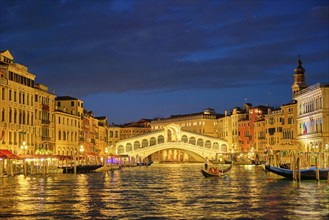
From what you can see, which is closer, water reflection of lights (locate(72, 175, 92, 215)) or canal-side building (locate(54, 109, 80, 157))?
water reflection of lights (locate(72, 175, 92, 215))

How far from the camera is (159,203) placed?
26125 mm

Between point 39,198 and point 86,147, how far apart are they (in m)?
59.4

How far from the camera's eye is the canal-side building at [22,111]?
168 feet

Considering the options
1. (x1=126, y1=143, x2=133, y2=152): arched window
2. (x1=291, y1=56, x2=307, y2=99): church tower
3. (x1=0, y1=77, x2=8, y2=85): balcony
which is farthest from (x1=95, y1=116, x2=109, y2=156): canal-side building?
(x1=0, y1=77, x2=8, y2=85): balcony

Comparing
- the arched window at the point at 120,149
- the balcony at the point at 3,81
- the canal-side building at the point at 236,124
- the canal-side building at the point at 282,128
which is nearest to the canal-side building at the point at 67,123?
the balcony at the point at 3,81

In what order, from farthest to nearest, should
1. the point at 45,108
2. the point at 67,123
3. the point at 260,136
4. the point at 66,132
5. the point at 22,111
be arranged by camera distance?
the point at 260,136 → the point at 67,123 → the point at 66,132 → the point at 45,108 → the point at 22,111

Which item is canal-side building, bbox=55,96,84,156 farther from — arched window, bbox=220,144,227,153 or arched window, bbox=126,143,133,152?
arched window, bbox=220,144,227,153

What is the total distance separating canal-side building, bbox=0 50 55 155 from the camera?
168ft

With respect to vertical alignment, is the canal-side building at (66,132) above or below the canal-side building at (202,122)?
below

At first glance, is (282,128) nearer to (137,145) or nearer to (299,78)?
(299,78)

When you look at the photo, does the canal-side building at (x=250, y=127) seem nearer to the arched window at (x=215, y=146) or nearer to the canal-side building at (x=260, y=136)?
the canal-side building at (x=260, y=136)

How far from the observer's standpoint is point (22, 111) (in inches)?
2194

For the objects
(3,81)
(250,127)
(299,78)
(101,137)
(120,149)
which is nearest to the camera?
(3,81)

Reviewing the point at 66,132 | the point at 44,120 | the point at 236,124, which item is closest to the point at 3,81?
the point at 44,120
